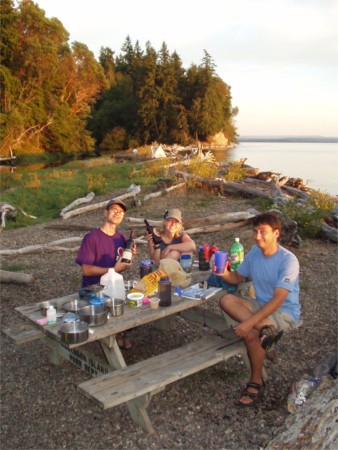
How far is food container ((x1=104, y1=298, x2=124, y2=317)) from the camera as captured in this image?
3.53 m

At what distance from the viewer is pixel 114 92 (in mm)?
60562

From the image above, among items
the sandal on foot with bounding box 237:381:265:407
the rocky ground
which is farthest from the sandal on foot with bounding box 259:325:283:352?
the rocky ground

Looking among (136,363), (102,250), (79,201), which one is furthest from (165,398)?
(79,201)

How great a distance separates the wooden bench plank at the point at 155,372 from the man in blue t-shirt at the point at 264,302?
0.18m

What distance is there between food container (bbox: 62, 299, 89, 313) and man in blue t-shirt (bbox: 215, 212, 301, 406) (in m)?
1.23

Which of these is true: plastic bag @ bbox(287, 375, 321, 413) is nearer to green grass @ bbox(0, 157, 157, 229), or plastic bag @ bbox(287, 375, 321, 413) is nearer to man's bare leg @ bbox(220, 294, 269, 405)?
man's bare leg @ bbox(220, 294, 269, 405)

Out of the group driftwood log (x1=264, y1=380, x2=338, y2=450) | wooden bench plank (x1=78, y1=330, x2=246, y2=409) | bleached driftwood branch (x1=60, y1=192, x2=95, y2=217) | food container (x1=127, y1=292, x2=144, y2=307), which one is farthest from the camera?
bleached driftwood branch (x1=60, y1=192, x2=95, y2=217)

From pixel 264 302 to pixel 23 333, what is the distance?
214 centimetres

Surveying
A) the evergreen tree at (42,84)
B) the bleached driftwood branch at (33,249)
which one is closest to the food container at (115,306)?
the bleached driftwood branch at (33,249)

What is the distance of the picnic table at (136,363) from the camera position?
3.12 metres

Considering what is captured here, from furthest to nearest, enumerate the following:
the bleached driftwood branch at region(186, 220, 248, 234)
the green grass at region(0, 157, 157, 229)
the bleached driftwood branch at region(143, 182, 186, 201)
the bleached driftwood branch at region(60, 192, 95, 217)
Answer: the bleached driftwood branch at region(143, 182, 186, 201), the green grass at region(0, 157, 157, 229), the bleached driftwood branch at region(60, 192, 95, 217), the bleached driftwood branch at region(186, 220, 248, 234)

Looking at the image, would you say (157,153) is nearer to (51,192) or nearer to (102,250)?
(51,192)

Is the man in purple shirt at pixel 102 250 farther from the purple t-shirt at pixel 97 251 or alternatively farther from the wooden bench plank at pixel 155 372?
the wooden bench plank at pixel 155 372

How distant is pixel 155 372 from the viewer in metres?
3.35
